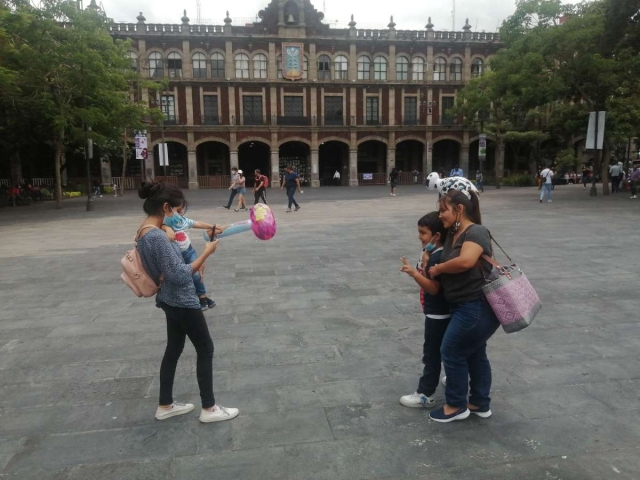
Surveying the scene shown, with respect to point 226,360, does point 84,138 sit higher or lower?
higher

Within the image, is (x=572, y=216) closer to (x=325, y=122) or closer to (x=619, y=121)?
(x=619, y=121)

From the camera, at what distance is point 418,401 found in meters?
3.42

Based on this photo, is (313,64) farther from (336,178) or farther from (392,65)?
(336,178)

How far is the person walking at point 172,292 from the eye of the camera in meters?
2.95

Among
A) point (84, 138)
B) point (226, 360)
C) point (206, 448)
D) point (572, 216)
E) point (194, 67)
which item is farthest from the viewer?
point (194, 67)

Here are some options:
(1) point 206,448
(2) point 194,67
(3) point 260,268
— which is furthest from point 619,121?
(2) point 194,67

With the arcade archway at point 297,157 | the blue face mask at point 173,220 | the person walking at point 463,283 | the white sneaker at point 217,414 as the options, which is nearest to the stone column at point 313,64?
the arcade archway at point 297,157

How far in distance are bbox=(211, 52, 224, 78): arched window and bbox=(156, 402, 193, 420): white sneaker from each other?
39.1m

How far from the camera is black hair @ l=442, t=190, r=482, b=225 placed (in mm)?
2990

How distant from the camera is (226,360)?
430 centimetres

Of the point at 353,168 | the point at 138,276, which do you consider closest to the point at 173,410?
the point at 138,276

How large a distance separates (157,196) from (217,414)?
1.49 metres

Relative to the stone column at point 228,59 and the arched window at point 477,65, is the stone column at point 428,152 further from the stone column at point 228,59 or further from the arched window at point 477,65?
the stone column at point 228,59

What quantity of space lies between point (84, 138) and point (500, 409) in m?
20.0
